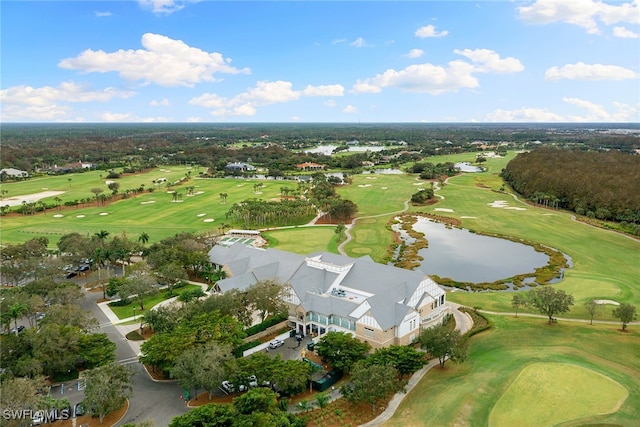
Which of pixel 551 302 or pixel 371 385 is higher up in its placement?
pixel 551 302

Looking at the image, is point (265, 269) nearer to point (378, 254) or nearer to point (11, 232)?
point (378, 254)

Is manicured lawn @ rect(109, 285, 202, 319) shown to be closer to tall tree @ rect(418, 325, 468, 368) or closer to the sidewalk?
the sidewalk

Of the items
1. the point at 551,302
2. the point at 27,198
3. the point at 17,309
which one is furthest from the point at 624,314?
the point at 27,198

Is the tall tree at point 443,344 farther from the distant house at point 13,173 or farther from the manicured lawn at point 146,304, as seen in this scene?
the distant house at point 13,173

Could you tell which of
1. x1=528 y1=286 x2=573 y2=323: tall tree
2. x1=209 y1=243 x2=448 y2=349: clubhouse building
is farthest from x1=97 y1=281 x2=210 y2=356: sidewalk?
x1=528 y1=286 x2=573 y2=323: tall tree

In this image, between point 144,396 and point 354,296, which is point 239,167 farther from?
point 144,396

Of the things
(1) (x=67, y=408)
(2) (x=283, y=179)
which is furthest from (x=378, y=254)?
(2) (x=283, y=179)

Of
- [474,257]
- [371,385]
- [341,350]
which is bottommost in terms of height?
[474,257]

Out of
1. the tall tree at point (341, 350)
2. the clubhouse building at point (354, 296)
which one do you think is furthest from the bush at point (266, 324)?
the tall tree at point (341, 350)
